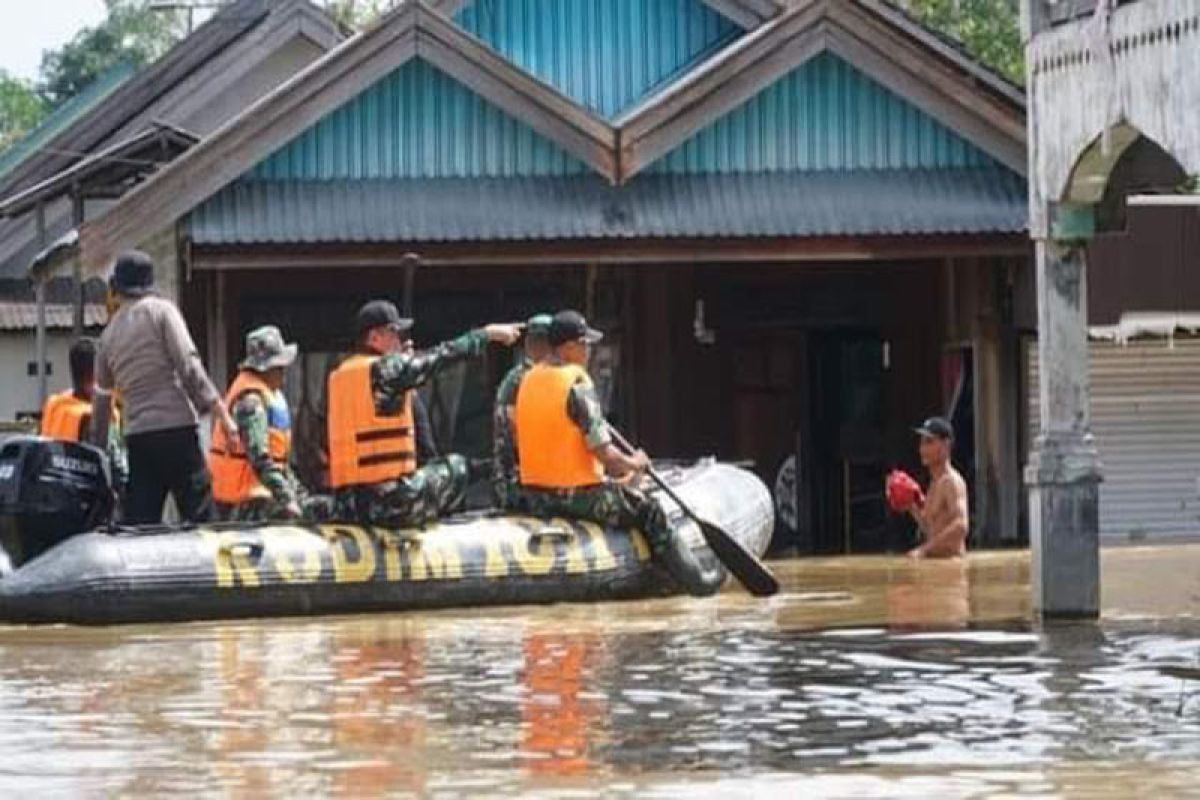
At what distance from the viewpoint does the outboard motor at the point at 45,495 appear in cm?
1731

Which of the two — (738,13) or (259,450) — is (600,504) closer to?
(259,450)

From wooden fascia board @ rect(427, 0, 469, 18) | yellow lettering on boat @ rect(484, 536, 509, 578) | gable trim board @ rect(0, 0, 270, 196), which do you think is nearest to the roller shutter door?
wooden fascia board @ rect(427, 0, 469, 18)

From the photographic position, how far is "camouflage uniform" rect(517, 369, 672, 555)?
18.6 metres

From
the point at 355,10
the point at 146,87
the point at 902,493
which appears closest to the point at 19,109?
the point at 355,10

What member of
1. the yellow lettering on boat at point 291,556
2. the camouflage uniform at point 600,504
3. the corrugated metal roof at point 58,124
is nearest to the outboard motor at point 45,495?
the yellow lettering on boat at point 291,556

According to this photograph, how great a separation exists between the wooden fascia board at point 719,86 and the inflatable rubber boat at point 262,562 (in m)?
5.88

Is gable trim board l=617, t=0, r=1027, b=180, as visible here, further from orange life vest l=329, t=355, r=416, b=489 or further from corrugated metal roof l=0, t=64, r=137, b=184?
corrugated metal roof l=0, t=64, r=137, b=184

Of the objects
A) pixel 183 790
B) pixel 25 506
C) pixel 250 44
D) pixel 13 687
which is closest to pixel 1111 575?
pixel 25 506

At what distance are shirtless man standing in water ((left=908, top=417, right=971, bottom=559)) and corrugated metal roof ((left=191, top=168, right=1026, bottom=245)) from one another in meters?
2.52

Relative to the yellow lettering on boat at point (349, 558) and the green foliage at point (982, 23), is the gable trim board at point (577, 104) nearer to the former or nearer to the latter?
the yellow lettering on boat at point (349, 558)

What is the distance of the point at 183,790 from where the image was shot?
34.1 feet

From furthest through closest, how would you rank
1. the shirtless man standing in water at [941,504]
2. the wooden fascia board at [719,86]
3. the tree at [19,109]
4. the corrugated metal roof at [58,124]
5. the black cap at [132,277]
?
the tree at [19,109] → the corrugated metal roof at [58,124] → the wooden fascia board at [719,86] → the shirtless man standing in water at [941,504] → the black cap at [132,277]

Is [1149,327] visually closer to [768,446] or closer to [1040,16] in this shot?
[768,446]

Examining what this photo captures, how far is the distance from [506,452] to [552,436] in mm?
621
